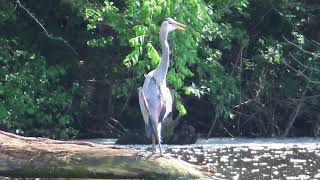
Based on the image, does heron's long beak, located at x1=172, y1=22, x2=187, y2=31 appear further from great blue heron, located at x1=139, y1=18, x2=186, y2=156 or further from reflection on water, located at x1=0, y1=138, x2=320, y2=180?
reflection on water, located at x1=0, y1=138, x2=320, y2=180

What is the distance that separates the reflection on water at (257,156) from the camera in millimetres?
9742

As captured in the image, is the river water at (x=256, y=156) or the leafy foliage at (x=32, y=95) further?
the leafy foliage at (x=32, y=95)

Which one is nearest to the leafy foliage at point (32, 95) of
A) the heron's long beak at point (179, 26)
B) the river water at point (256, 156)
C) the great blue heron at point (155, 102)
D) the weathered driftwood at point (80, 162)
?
the river water at point (256, 156)

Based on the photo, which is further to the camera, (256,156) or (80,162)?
(256,156)

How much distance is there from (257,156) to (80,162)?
4.26m

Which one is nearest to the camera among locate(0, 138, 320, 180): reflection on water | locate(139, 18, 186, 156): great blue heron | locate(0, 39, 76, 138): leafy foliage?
locate(139, 18, 186, 156): great blue heron

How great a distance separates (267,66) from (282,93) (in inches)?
23.7

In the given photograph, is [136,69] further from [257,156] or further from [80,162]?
[80,162]

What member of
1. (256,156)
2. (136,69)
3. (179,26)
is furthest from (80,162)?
(136,69)

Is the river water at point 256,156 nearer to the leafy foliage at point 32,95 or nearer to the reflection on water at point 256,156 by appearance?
the reflection on water at point 256,156

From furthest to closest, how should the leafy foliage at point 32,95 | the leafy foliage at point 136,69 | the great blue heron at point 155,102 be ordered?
the leafy foliage at point 136,69 → the leafy foliage at point 32,95 → the great blue heron at point 155,102

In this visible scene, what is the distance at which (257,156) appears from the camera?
1178 cm

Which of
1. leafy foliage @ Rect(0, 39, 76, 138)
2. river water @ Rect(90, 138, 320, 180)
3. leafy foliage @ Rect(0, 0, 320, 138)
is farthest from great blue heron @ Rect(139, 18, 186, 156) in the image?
leafy foliage @ Rect(0, 39, 76, 138)

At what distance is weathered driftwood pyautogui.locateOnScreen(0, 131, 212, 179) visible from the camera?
7972 millimetres
